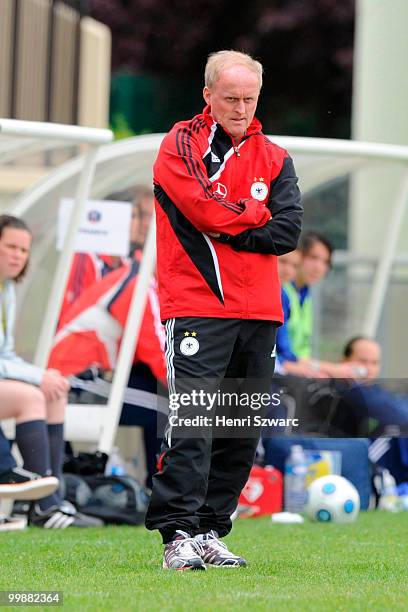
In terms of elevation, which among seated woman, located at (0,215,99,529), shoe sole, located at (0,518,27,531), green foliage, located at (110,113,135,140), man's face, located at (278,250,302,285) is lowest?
shoe sole, located at (0,518,27,531)

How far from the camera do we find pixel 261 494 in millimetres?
8977

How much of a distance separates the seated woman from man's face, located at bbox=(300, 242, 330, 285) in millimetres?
2484

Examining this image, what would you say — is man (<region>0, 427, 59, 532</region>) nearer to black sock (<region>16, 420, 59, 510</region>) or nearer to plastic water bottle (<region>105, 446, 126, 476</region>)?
black sock (<region>16, 420, 59, 510</region>)

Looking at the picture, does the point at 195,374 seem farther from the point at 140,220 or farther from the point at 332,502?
the point at 140,220

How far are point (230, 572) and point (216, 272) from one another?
1087mm

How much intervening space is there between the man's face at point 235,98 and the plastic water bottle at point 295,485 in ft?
12.4

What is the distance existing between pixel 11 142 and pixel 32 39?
700 cm

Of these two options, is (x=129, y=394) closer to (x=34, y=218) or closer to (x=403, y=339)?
(x=34, y=218)

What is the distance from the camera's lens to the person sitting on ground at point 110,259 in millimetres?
9273

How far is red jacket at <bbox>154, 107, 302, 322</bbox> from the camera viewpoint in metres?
5.61

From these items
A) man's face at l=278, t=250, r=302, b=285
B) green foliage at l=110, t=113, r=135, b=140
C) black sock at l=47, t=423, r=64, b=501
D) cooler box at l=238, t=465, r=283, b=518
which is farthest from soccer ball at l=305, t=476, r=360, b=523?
green foliage at l=110, t=113, r=135, b=140

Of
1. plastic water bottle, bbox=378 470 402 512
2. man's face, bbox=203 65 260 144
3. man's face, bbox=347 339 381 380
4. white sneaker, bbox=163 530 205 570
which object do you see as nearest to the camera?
white sneaker, bbox=163 530 205 570

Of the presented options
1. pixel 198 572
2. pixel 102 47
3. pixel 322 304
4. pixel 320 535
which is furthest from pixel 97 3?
pixel 198 572

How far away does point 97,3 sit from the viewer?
84.5 feet
